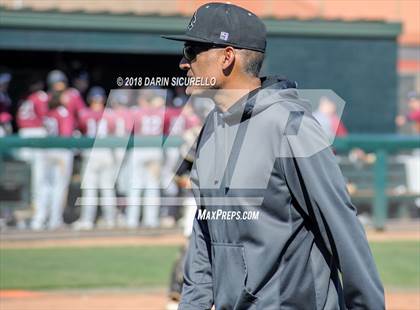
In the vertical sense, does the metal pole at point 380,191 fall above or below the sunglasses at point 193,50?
below

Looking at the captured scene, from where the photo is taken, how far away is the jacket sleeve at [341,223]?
301 centimetres

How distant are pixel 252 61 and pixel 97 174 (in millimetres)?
9143

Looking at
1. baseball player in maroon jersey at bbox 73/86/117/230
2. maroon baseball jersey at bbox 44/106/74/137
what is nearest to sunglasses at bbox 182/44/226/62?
baseball player in maroon jersey at bbox 73/86/117/230

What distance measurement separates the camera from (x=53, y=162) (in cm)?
1288

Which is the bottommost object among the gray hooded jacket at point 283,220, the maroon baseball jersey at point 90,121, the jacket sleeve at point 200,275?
the maroon baseball jersey at point 90,121

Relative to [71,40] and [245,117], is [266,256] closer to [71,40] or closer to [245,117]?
[245,117]

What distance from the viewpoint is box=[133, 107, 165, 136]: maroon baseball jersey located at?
13262 millimetres

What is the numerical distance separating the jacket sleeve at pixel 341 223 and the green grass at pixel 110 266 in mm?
6635

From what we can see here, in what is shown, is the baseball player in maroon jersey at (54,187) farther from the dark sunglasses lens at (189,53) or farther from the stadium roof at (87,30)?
the dark sunglasses lens at (189,53)

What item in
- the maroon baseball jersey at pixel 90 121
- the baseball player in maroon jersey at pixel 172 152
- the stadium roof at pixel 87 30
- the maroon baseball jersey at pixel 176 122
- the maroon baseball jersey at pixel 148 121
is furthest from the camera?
the stadium roof at pixel 87 30

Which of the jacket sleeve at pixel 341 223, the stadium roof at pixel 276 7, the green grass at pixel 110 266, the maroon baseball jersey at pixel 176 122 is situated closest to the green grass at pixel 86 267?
the green grass at pixel 110 266

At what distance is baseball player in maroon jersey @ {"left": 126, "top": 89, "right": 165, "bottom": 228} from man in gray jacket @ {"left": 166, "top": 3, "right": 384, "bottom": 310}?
8.68 meters

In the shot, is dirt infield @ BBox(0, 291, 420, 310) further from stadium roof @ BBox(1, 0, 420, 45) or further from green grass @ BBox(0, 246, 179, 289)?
stadium roof @ BBox(1, 0, 420, 45)

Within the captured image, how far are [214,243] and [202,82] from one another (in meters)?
0.58
